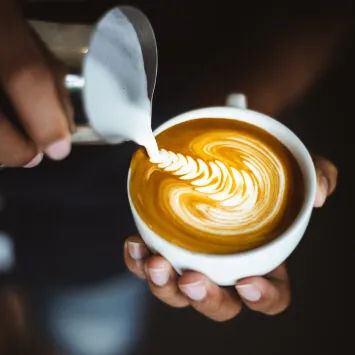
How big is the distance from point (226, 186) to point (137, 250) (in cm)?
16

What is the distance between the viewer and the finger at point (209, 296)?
0.64m

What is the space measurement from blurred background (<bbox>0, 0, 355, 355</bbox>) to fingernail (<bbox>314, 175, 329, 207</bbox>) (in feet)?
0.64

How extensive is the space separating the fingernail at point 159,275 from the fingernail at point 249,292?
9 cm

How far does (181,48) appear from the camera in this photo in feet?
3.57

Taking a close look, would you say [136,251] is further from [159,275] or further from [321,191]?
[321,191]

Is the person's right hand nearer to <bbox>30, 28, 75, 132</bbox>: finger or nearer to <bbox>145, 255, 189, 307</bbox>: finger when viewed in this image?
<bbox>30, 28, 75, 132</bbox>: finger

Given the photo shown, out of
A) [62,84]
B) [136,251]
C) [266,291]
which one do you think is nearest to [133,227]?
[136,251]

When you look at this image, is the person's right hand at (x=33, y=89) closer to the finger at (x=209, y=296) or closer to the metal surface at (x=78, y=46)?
the metal surface at (x=78, y=46)

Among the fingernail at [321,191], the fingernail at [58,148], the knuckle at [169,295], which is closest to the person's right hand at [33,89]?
the fingernail at [58,148]

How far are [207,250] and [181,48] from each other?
58 centimetres

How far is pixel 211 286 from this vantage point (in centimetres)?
67

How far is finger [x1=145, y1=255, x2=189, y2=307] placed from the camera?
649 millimetres

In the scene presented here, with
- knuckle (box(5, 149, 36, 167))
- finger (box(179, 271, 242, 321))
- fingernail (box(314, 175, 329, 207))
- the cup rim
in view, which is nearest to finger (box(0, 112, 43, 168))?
knuckle (box(5, 149, 36, 167))

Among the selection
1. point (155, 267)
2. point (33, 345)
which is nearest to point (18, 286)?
point (33, 345)
